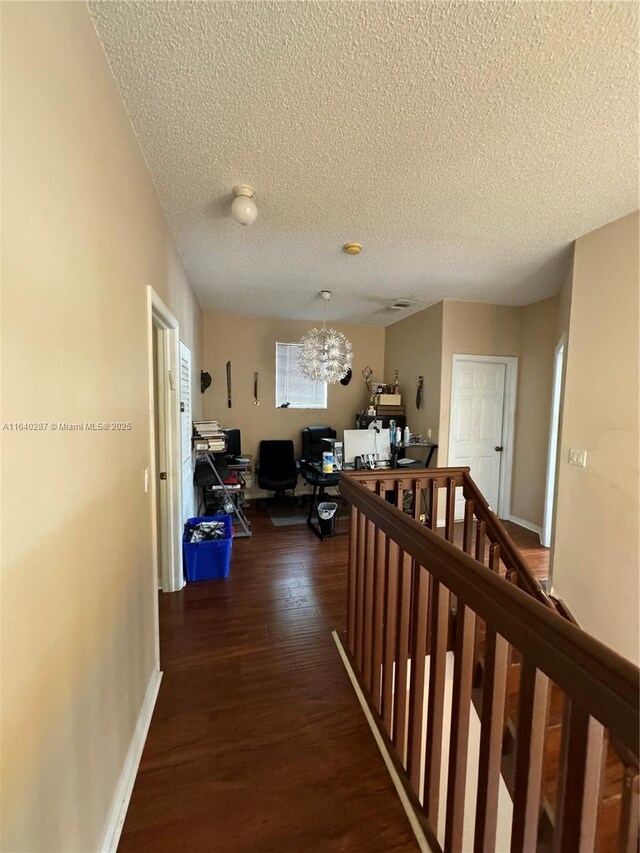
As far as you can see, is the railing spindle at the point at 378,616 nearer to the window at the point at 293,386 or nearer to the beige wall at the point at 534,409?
the beige wall at the point at 534,409

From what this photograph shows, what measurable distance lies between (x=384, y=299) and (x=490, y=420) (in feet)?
6.59

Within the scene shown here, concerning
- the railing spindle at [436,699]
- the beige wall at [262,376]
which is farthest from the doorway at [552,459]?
the railing spindle at [436,699]

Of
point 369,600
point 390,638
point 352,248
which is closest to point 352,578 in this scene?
point 369,600

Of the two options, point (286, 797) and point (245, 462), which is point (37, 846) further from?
point (245, 462)

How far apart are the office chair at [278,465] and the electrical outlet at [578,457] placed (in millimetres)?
3095

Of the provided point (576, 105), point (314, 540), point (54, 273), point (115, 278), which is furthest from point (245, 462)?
point (576, 105)

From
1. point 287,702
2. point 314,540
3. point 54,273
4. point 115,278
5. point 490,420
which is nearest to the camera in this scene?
point 54,273

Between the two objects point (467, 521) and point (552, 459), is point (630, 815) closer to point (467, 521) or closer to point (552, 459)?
point (467, 521)

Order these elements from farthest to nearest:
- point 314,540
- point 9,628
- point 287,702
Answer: point 314,540
point 287,702
point 9,628

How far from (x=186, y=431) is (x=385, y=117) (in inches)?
98.3

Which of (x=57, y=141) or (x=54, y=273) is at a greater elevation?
(x=57, y=141)

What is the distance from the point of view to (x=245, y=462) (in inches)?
162

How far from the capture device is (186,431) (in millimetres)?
2971

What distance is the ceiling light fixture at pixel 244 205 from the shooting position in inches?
73.7
